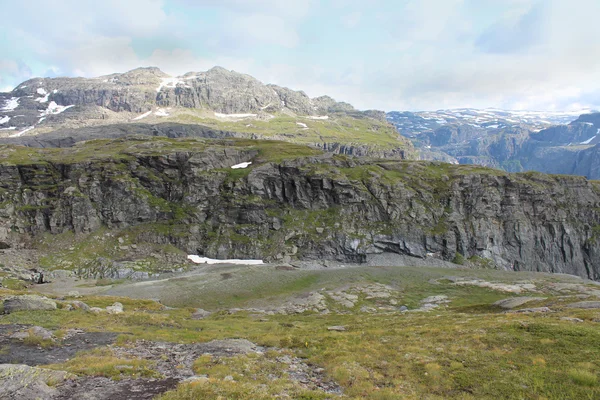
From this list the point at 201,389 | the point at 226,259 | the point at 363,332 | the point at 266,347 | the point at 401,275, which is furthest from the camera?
the point at 226,259

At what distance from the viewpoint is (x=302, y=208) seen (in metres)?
134

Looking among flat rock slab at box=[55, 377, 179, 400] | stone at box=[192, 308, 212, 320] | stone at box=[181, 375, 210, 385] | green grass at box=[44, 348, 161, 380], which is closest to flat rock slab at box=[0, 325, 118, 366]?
green grass at box=[44, 348, 161, 380]

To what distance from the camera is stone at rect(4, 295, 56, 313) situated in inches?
1355

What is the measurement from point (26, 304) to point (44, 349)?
15699 mm

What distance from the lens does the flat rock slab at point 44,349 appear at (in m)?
22.4

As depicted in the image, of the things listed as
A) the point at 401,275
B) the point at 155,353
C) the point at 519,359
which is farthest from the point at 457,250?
the point at 155,353

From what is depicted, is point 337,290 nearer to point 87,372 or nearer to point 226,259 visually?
point 226,259

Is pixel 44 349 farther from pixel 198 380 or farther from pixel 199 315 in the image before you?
pixel 199 315

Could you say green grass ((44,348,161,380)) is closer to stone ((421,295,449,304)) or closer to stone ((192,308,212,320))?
stone ((192,308,212,320))

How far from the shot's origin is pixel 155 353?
2616cm

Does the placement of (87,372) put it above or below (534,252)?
above

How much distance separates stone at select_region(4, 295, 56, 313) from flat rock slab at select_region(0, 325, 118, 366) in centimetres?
749

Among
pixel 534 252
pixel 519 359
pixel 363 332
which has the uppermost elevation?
pixel 519 359

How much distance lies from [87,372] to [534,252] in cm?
15334
